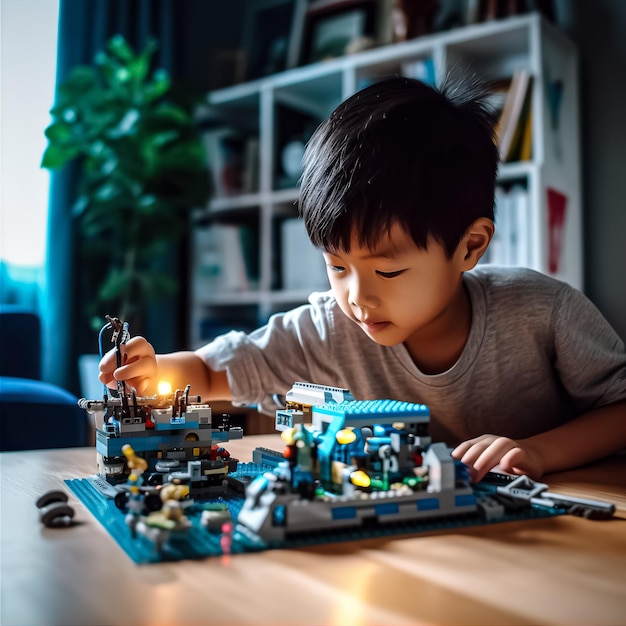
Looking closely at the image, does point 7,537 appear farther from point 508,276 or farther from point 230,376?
point 508,276

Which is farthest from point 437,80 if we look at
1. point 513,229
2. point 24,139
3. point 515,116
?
point 24,139

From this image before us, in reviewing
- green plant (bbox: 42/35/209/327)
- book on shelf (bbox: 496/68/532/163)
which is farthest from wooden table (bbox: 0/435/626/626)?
green plant (bbox: 42/35/209/327)

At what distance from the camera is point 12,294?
2352 millimetres

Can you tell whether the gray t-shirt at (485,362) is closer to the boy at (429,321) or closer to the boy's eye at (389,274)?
the boy at (429,321)

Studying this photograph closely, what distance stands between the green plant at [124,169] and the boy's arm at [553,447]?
1.70 m

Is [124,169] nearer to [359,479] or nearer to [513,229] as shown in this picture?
[513,229]

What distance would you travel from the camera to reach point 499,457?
714mm

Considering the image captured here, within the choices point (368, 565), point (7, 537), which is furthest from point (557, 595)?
point (7, 537)

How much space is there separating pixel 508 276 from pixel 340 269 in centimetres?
38

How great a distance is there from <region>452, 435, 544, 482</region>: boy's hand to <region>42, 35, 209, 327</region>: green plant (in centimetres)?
174

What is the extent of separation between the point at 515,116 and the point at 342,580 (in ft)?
5.44

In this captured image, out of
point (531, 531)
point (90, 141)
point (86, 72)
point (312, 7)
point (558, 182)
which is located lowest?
point (531, 531)

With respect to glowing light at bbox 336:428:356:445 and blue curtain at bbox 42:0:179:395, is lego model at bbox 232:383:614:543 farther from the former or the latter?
blue curtain at bbox 42:0:179:395

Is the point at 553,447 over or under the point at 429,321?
under
